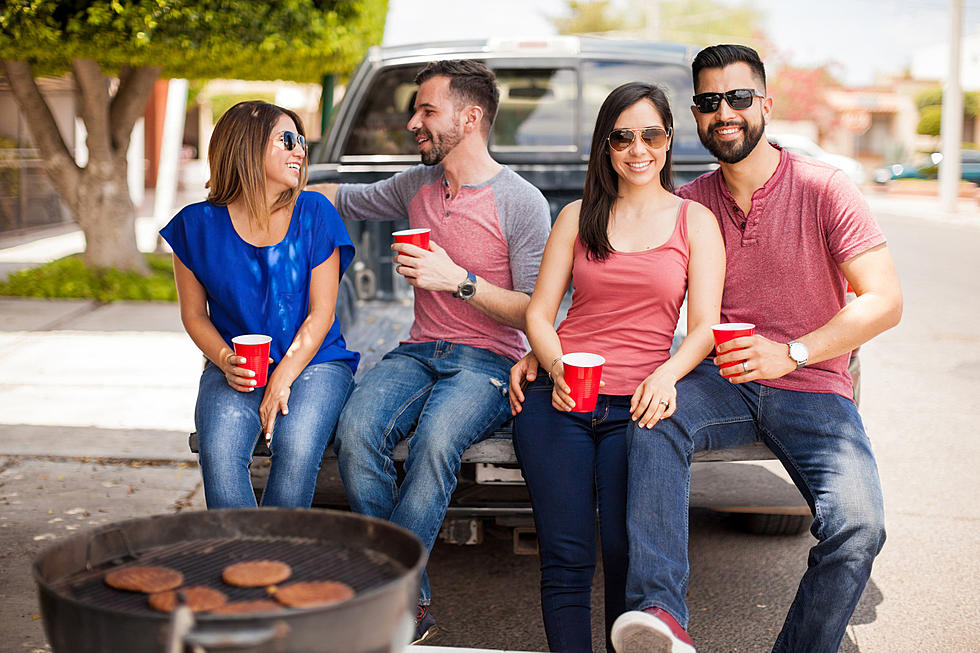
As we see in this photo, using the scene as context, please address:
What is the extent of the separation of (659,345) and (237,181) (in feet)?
5.11

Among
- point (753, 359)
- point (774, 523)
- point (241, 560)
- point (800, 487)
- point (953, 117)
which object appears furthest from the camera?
point (953, 117)

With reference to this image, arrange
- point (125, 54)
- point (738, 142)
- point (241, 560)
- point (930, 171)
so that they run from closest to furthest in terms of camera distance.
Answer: point (241, 560)
point (738, 142)
point (125, 54)
point (930, 171)

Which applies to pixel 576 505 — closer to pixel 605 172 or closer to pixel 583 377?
pixel 583 377

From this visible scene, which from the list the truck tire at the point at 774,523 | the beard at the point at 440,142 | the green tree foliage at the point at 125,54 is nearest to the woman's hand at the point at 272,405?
the beard at the point at 440,142

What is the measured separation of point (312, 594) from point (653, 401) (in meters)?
1.44

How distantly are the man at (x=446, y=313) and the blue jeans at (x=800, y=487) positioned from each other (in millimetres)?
630

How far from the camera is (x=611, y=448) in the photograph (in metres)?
3.29

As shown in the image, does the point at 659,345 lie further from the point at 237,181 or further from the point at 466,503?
the point at 237,181

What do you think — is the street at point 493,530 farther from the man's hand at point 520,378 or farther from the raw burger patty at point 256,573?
the raw burger patty at point 256,573

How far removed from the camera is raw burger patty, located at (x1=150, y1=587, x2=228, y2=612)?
6.75 ft

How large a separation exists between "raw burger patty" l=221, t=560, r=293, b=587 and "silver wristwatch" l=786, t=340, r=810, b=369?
1.74m

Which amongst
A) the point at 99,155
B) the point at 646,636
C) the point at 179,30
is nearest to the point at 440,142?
the point at 646,636

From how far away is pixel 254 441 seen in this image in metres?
3.41

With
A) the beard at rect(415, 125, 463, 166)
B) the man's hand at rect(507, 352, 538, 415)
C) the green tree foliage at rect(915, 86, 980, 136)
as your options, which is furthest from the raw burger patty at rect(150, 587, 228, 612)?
the green tree foliage at rect(915, 86, 980, 136)
